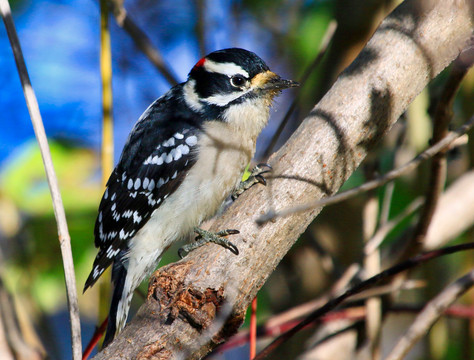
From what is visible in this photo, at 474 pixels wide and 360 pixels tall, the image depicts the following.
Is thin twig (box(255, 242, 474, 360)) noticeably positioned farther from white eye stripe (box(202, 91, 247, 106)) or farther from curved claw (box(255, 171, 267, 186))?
white eye stripe (box(202, 91, 247, 106))

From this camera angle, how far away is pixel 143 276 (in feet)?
8.63

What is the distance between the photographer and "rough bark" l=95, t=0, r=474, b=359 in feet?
5.06

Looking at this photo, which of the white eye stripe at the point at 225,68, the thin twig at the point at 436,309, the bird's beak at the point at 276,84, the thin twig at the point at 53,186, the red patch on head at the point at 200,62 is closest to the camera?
the thin twig at the point at 53,186

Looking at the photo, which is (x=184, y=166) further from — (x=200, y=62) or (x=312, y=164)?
(x=312, y=164)

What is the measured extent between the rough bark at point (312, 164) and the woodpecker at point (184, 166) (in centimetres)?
76

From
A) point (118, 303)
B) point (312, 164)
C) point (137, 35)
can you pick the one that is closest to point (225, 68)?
point (137, 35)

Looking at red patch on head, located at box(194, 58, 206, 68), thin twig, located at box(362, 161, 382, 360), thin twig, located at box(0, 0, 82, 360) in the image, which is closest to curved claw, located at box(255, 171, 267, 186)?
thin twig, located at box(0, 0, 82, 360)

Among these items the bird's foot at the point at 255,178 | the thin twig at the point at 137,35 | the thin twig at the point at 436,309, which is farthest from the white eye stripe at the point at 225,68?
the thin twig at the point at 436,309

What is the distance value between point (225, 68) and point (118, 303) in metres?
1.20

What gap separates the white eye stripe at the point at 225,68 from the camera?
250 cm

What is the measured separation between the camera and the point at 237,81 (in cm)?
255

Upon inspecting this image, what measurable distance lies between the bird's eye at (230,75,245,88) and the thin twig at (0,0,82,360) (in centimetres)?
114

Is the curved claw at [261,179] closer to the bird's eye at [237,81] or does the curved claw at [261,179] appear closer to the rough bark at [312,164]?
the rough bark at [312,164]

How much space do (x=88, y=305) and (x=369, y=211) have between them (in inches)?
68.6
